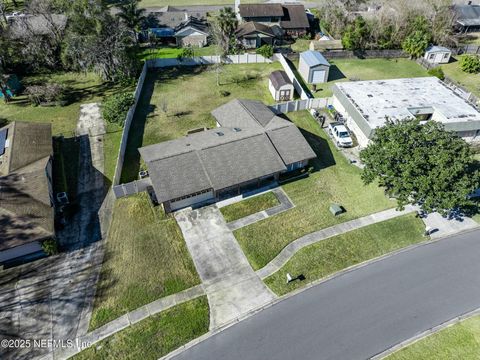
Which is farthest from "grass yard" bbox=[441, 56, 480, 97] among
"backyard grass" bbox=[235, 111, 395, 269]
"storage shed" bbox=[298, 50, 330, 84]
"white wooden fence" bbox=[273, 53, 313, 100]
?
"backyard grass" bbox=[235, 111, 395, 269]

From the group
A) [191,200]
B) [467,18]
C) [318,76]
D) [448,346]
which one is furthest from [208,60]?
[467,18]

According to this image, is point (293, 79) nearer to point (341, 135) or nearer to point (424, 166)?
point (341, 135)

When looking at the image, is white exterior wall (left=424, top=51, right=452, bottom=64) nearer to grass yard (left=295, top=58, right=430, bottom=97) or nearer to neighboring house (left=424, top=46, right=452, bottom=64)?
neighboring house (left=424, top=46, right=452, bottom=64)

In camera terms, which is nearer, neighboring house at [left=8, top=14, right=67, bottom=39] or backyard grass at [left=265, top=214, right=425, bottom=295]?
backyard grass at [left=265, top=214, right=425, bottom=295]

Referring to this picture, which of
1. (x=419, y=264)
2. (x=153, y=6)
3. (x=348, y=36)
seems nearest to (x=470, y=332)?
(x=419, y=264)

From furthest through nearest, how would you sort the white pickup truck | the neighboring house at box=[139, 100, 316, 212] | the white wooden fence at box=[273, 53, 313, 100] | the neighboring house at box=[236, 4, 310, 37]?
the neighboring house at box=[236, 4, 310, 37] → the white wooden fence at box=[273, 53, 313, 100] → the white pickup truck → the neighboring house at box=[139, 100, 316, 212]

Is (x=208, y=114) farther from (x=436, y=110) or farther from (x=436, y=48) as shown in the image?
(x=436, y=48)

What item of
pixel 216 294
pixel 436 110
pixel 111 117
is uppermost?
pixel 436 110

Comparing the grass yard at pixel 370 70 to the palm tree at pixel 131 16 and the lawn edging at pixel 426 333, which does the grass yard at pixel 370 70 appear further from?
the lawn edging at pixel 426 333
